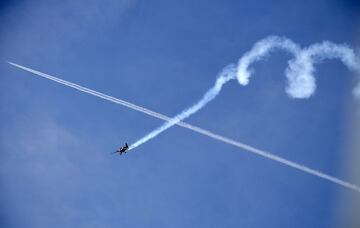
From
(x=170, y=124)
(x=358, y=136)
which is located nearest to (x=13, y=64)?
(x=170, y=124)

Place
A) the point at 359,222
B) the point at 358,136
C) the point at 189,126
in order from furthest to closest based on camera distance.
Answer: the point at 359,222 → the point at 358,136 → the point at 189,126

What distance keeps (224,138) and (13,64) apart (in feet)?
78.0

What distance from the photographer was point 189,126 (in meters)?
37.4

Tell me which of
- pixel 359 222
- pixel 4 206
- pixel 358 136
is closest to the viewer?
pixel 358 136

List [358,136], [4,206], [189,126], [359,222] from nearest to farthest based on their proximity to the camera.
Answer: [189,126] → [358,136] → [359,222] → [4,206]

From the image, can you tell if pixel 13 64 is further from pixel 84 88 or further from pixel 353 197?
pixel 353 197

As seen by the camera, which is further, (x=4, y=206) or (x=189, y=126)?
(x=4, y=206)

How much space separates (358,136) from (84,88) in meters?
29.1

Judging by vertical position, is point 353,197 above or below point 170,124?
below

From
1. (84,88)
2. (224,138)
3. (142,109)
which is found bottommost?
(224,138)

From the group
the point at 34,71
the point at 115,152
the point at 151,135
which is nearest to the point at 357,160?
the point at 151,135

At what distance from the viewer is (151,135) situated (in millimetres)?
41438

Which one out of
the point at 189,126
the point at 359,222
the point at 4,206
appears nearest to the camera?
the point at 189,126

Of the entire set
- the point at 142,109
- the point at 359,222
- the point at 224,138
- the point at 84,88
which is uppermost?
the point at 84,88
